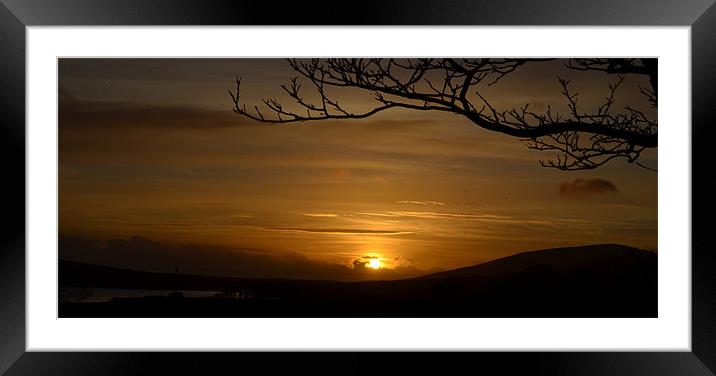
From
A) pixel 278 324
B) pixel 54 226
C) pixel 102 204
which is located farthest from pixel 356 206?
pixel 54 226

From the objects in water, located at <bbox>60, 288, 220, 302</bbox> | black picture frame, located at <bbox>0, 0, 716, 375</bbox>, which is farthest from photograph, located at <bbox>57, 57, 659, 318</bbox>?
black picture frame, located at <bbox>0, 0, 716, 375</bbox>

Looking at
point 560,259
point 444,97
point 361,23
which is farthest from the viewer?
point 560,259

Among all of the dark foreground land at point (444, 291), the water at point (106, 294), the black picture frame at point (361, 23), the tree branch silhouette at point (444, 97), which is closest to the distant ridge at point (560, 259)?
the dark foreground land at point (444, 291)

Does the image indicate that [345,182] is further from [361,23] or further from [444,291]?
[361,23]

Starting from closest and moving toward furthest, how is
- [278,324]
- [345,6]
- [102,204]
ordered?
1. [345,6]
2. [278,324]
3. [102,204]

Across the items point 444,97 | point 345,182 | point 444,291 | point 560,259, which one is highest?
point 444,97

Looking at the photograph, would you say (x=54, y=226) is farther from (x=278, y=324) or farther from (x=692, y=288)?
(x=692, y=288)

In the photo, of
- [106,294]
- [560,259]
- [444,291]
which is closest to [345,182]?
[444,291]
